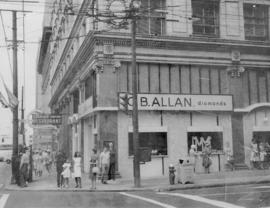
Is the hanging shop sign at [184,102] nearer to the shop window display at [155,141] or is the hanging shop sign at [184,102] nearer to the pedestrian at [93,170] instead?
the shop window display at [155,141]

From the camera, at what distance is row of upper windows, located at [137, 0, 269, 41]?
74.5ft

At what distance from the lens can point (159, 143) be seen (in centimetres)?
2342

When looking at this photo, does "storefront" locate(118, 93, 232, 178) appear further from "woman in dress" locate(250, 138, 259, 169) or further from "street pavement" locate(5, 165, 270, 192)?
"street pavement" locate(5, 165, 270, 192)

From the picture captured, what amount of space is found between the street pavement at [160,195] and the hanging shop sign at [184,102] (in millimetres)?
3764

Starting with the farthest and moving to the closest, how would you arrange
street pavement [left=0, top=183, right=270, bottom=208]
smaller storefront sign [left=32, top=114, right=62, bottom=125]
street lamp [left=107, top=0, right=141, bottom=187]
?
smaller storefront sign [left=32, top=114, right=62, bottom=125] → street lamp [left=107, top=0, right=141, bottom=187] → street pavement [left=0, top=183, right=270, bottom=208]

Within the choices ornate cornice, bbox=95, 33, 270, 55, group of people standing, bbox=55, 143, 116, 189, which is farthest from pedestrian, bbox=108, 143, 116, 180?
ornate cornice, bbox=95, 33, 270, 55

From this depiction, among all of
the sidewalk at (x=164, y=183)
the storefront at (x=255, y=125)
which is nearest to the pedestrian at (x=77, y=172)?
the sidewalk at (x=164, y=183)

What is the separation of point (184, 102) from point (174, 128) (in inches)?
55.1

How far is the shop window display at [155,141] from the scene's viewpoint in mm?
23188

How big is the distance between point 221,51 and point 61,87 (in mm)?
18889

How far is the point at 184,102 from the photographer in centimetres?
2353

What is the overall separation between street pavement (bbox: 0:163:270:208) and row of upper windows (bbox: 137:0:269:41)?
7.17 meters

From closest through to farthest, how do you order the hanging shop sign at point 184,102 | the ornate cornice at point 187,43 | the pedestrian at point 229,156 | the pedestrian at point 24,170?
the pedestrian at point 24,170 → the ornate cornice at point 187,43 → the hanging shop sign at point 184,102 → the pedestrian at point 229,156

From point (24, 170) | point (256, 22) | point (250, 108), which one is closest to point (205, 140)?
point (250, 108)
